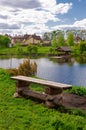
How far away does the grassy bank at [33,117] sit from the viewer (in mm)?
7634

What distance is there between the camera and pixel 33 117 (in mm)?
8531

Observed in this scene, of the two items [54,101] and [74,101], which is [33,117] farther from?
[74,101]

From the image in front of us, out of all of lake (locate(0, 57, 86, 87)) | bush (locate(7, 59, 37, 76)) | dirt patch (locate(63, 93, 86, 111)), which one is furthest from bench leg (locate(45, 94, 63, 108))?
lake (locate(0, 57, 86, 87))

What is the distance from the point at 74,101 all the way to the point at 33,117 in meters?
3.30

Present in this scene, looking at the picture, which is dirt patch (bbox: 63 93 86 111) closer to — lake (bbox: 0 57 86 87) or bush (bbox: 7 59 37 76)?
bush (bbox: 7 59 37 76)

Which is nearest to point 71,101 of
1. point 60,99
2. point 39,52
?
point 60,99

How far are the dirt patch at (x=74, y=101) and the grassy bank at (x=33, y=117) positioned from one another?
45.3 inches

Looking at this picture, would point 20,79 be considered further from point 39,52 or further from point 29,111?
point 39,52

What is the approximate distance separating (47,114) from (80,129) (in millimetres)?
1700

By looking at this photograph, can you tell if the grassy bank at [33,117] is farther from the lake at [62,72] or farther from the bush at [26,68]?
the lake at [62,72]

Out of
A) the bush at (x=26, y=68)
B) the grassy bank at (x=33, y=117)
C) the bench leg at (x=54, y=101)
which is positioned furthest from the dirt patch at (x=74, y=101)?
the bush at (x=26, y=68)

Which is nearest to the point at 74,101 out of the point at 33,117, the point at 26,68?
the point at 33,117

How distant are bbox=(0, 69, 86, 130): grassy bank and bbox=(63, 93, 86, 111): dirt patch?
1151mm

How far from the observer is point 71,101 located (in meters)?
11.4
